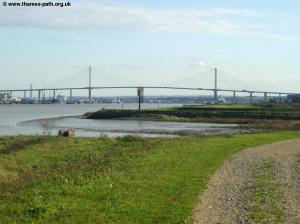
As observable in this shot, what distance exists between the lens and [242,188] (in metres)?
13.6

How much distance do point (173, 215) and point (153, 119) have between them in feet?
247

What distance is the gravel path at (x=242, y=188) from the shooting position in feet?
33.5

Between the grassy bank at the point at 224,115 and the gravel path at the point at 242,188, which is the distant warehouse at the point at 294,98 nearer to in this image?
the grassy bank at the point at 224,115

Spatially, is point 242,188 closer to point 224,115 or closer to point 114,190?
point 114,190

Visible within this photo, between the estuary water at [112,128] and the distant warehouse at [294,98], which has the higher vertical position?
the distant warehouse at [294,98]

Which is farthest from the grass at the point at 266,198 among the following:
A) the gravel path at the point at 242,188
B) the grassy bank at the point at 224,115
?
the grassy bank at the point at 224,115

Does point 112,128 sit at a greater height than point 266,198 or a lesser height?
lesser

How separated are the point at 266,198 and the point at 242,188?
1584mm

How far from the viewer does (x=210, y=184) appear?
14.0 m

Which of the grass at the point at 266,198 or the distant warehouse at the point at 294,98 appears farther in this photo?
the distant warehouse at the point at 294,98

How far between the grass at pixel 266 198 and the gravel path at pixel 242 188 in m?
0.08

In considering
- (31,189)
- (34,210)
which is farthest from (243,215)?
(31,189)

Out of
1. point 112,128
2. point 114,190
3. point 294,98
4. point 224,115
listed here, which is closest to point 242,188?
point 114,190

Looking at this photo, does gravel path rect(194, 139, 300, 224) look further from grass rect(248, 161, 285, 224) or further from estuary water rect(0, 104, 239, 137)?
estuary water rect(0, 104, 239, 137)
